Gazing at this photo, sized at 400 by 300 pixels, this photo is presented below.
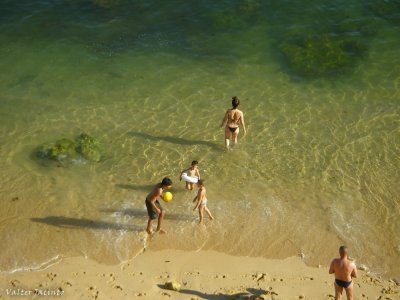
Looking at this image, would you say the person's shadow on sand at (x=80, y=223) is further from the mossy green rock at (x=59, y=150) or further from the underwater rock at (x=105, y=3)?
the underwater rock at (x=105, y=3)

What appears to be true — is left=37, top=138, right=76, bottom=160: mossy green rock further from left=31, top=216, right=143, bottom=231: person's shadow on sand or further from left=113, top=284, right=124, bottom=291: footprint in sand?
left=113, top=284, right=124, bottom=291: footprint in sand

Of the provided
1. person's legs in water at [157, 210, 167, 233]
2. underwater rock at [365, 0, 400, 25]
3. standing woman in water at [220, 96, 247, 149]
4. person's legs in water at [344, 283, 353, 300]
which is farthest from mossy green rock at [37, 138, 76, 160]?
underwater rock at [365, 0, 400, 25]

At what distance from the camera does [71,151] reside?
14086 mm

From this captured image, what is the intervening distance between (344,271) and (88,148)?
8.15 meters

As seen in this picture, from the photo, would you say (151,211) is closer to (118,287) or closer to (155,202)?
(155,202)

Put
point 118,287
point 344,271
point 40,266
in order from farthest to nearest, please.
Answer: point 40,266, point 118,287, point 344,271

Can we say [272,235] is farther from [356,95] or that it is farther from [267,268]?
[356,95]

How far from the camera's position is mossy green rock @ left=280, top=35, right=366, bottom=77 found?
57.8 feet

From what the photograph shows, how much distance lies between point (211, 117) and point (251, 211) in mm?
4427

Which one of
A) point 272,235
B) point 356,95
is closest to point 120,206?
point 272,235

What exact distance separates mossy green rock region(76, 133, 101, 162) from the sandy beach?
3.78 m

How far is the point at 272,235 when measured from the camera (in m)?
11.5

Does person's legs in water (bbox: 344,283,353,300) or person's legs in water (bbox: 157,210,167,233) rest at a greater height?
person's legs in water (bbox: 344,283,353,300)

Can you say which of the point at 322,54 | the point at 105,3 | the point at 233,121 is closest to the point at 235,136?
the point at 233,121
